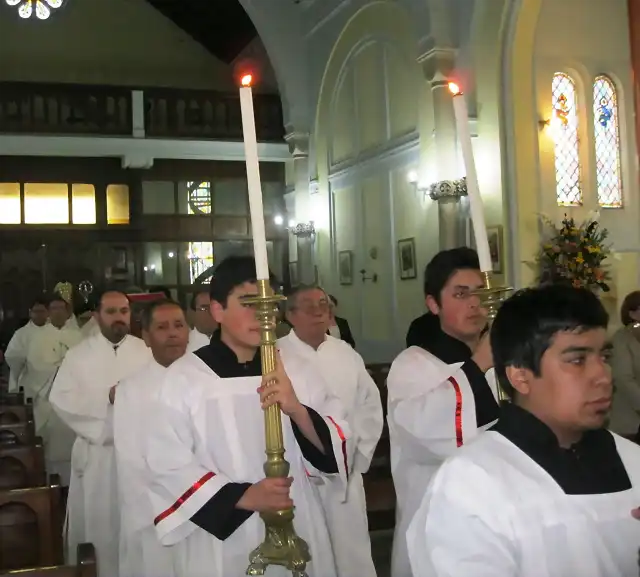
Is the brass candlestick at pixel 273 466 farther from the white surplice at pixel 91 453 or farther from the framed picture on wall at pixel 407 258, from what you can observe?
the framed picture on wall at pixel 407 258

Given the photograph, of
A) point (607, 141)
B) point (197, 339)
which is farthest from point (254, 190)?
point (607, 141)

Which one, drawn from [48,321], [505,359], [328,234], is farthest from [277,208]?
[505,359]

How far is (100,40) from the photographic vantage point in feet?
53.4

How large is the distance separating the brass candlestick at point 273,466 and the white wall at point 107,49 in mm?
14935

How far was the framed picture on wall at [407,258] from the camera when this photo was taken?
11.2m

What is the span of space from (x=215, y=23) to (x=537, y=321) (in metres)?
15.6

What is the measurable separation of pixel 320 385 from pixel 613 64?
8880 millimetres

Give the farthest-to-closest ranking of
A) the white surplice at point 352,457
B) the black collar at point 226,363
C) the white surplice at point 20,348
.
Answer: the white surplice at point 20,348 < the white surplice at point 352,457 < the black collar at point 226,363

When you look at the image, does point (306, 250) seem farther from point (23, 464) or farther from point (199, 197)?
point (23, 464)

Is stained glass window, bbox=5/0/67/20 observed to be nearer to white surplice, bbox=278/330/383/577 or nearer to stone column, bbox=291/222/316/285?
stone column, bbox=291/222/316/285

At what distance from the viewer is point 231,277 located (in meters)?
2.96

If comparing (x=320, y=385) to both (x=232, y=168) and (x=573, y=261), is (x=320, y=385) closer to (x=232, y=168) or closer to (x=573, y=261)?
(x=573, y=261)

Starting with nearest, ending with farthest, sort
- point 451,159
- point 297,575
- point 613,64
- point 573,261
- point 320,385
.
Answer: point 297,575 → point 320,385 → point 573,261 → point 451,159 → point 613,64

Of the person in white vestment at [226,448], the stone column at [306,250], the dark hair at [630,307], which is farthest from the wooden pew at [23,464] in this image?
the stone column at [306,250]
